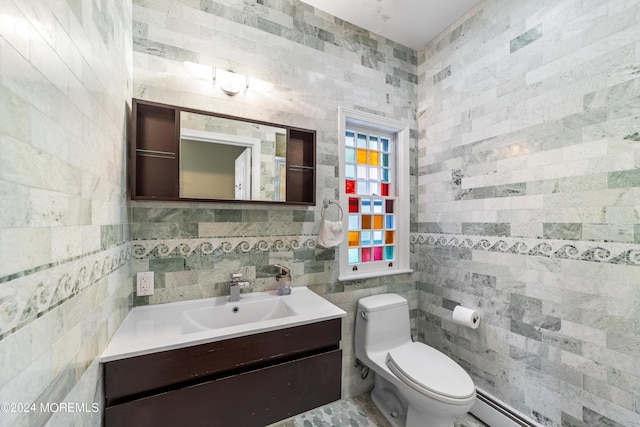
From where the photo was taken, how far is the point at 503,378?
1669 millimetres

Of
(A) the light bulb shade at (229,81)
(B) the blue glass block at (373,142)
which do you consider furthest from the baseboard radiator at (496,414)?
(A) the light bulb shade at (229,81)

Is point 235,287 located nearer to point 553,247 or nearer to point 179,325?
point 179,325

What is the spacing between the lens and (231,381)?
1.09m

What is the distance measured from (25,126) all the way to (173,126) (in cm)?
95

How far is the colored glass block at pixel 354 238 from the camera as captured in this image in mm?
2116

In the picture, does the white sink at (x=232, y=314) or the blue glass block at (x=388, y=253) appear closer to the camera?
the white sink at (x=232, y=314)

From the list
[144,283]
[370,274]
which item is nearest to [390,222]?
[370,274]

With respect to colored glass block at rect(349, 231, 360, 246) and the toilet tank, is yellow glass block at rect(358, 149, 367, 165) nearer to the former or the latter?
colored glass block at rect(349, 231, 360, 246)

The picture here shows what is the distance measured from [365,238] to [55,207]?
6.17 ft

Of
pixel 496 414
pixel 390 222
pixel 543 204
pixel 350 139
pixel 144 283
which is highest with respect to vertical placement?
pixel 350 139

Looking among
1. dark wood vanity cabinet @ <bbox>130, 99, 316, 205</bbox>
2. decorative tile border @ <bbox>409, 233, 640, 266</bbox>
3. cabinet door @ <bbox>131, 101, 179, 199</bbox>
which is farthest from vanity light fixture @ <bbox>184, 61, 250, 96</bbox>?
decorative tile border @ <bbox>409, 233, 640, 266</bbox>

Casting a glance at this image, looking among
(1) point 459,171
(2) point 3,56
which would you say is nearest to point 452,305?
(1) point 459,171

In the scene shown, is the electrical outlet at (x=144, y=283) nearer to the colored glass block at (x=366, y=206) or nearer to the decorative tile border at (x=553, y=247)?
the colored glass block at (x=366, y=206)

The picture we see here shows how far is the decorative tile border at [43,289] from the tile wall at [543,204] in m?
2.13
